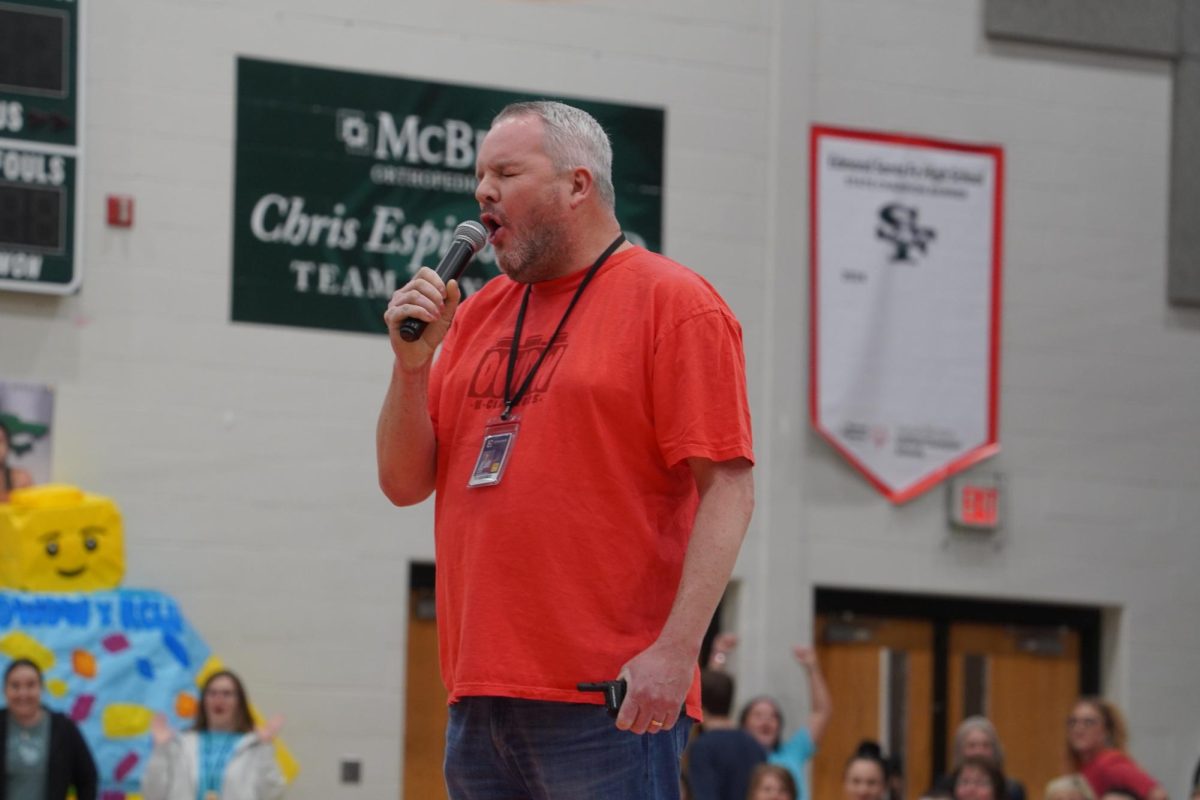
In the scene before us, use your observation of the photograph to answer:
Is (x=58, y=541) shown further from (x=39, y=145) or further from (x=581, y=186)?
(x=581, y=186)

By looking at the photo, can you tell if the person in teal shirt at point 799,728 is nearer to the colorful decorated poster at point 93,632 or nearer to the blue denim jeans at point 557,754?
the colorful decorated poster at point 93,632

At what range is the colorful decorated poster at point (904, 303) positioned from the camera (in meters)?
9.44

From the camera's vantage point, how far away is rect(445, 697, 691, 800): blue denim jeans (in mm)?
2412

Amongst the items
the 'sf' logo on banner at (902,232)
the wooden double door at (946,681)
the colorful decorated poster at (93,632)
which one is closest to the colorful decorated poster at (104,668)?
the colorful decorated poster at (93,632)

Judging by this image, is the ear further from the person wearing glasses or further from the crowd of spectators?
the person wearing glasses

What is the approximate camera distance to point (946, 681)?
9.77m

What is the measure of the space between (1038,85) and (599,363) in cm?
786

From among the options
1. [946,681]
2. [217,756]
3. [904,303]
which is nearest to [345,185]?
[217,756]

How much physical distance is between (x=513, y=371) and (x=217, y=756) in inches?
206

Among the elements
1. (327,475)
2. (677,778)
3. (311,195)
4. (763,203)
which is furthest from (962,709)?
(677,778)

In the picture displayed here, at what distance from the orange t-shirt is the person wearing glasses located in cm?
553

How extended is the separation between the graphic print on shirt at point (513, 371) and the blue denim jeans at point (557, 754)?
425mm

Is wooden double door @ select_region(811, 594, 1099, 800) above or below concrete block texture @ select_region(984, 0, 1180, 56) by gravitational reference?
below

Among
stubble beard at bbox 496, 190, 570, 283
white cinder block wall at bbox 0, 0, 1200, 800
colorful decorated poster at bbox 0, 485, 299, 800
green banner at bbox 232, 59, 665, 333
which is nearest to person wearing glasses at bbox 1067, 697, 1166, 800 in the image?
white cinder block wall at bbox 0, 0, 1200, 800
